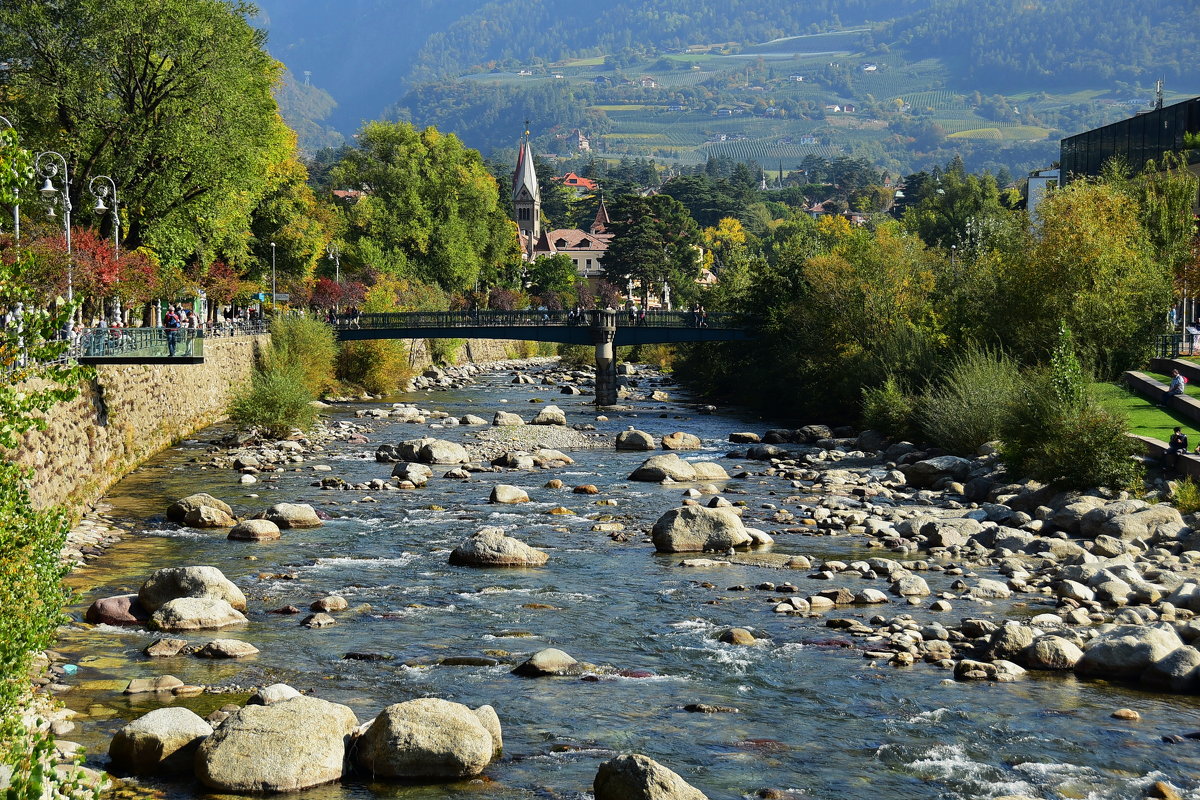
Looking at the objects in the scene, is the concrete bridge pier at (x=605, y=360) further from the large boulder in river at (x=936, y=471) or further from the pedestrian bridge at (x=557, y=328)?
the large boulder in river at (x=936, y=471)

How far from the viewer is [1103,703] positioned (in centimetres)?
2000

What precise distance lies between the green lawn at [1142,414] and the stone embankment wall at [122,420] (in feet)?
98.1

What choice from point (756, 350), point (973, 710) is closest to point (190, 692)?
point (973, 710)

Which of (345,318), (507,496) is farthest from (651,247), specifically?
(507,496)

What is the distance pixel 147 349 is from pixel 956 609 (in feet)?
89.6

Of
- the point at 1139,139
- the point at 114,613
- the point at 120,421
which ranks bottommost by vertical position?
the point at 114,613

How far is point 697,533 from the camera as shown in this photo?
3175 centimetres

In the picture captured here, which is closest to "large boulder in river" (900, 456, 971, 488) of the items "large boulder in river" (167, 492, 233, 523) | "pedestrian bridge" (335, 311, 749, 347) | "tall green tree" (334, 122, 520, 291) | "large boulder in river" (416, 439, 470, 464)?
"large boulder in river" (416, 439, 470, 464)

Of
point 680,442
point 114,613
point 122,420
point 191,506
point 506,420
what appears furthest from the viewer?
point 506,420

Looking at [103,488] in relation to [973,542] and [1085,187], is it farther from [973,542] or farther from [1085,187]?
[1085,187]

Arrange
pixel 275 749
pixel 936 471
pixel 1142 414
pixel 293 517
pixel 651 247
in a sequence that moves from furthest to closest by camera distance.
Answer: pixel 651 247, pixel 1142 414, pixel 936 471, pixel 293 517, pixel 275 749

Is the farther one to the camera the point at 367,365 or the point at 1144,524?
the point at 367,365

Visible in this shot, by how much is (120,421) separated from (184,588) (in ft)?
63.3

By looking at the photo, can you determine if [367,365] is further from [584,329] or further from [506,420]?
[506,420]
